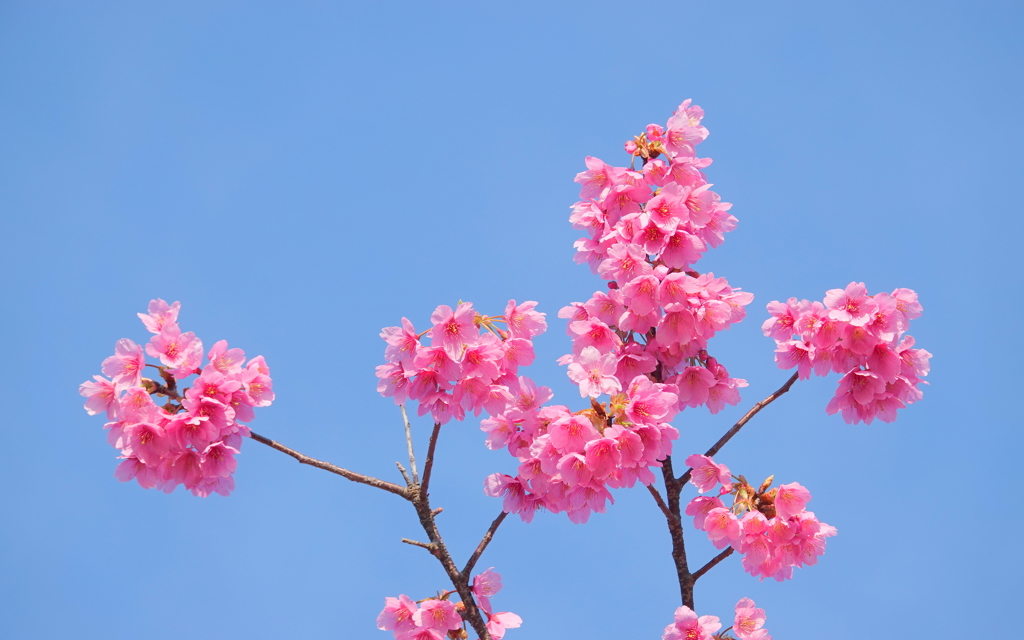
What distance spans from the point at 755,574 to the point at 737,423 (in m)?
0.74

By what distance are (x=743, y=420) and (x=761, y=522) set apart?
648mm

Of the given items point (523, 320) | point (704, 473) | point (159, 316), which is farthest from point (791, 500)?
point (159, 316)

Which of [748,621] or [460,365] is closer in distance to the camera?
[460,365]

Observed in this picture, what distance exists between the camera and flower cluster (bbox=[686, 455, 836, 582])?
11.7 ft

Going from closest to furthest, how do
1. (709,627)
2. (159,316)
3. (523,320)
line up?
(159,316), (709,627), (523,320)

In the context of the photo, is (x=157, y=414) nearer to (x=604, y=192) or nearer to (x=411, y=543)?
(x=411, y=543)

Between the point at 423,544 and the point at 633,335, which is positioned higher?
the point at 633,335

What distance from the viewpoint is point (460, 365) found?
353 cm

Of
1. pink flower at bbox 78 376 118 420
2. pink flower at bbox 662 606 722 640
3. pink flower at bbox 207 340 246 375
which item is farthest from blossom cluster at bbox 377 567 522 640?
pink flower at bbox 78 376 118 420

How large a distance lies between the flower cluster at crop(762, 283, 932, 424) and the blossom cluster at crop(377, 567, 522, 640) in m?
1.83

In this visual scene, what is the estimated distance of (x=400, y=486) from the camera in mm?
3691

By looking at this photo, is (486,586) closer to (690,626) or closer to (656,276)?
(690,626)

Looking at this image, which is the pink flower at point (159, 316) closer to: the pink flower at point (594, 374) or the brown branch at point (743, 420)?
the pink flower at point (594, 374)

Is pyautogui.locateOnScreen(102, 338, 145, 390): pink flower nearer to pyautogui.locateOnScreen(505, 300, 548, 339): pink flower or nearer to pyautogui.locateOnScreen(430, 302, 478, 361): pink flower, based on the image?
pyautogui.locateOnScreen(430, 302, 478, 361): pink flower
